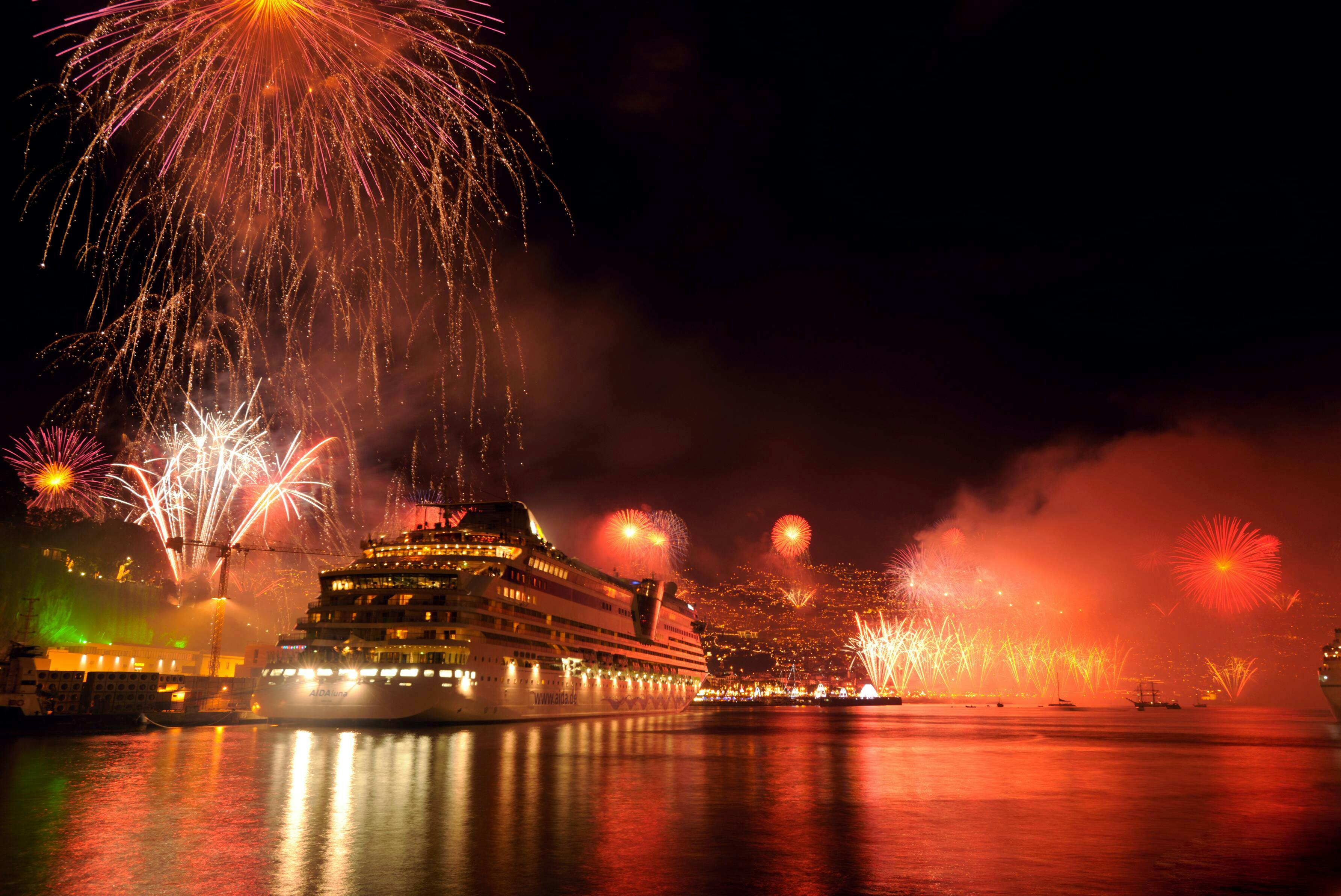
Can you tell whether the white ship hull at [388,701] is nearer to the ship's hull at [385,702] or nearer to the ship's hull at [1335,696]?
the ship's hull at [385,702]

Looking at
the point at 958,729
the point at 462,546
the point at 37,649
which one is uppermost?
the point at 462,546

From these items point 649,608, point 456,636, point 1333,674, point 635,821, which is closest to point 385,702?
point 456,636

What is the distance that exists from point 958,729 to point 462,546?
49873 mm

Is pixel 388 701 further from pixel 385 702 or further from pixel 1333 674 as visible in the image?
pixel 1333 674

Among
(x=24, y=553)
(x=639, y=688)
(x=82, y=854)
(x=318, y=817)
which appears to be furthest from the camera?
(x=639, y=688)

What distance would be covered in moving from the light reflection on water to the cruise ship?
49.3 feet

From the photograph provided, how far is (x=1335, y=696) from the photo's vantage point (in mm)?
105188

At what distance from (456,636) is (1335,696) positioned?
108469 millimetres

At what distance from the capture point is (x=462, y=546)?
245 feet

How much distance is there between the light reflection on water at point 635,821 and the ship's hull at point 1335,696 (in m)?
77.6

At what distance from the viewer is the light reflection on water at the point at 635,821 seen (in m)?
14.9

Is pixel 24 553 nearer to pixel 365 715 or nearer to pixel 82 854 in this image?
pixel 365 715

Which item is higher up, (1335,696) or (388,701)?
(388,701)

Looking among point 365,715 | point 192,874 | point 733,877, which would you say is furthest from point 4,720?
point 733,877
